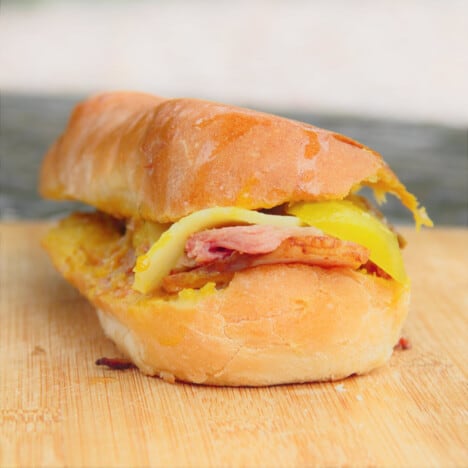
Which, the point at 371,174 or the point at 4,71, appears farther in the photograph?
the point at 4,71

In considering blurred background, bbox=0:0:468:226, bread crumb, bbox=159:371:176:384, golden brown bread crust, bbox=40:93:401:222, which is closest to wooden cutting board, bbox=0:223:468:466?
bread crumb, bbox=159:371:176:384

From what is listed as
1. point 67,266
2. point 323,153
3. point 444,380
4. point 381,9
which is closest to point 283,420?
point 444,380

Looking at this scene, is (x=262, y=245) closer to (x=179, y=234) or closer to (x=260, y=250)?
(x=260, y=250)

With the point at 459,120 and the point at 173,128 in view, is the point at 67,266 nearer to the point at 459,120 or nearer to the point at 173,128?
the point at 173,128

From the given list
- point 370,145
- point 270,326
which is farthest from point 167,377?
point 370,145

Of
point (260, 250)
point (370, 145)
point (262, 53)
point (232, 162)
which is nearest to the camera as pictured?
point (260, 250)

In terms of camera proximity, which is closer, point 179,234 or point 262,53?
point 179,234

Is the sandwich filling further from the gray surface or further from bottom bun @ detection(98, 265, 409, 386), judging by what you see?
the gray surface
